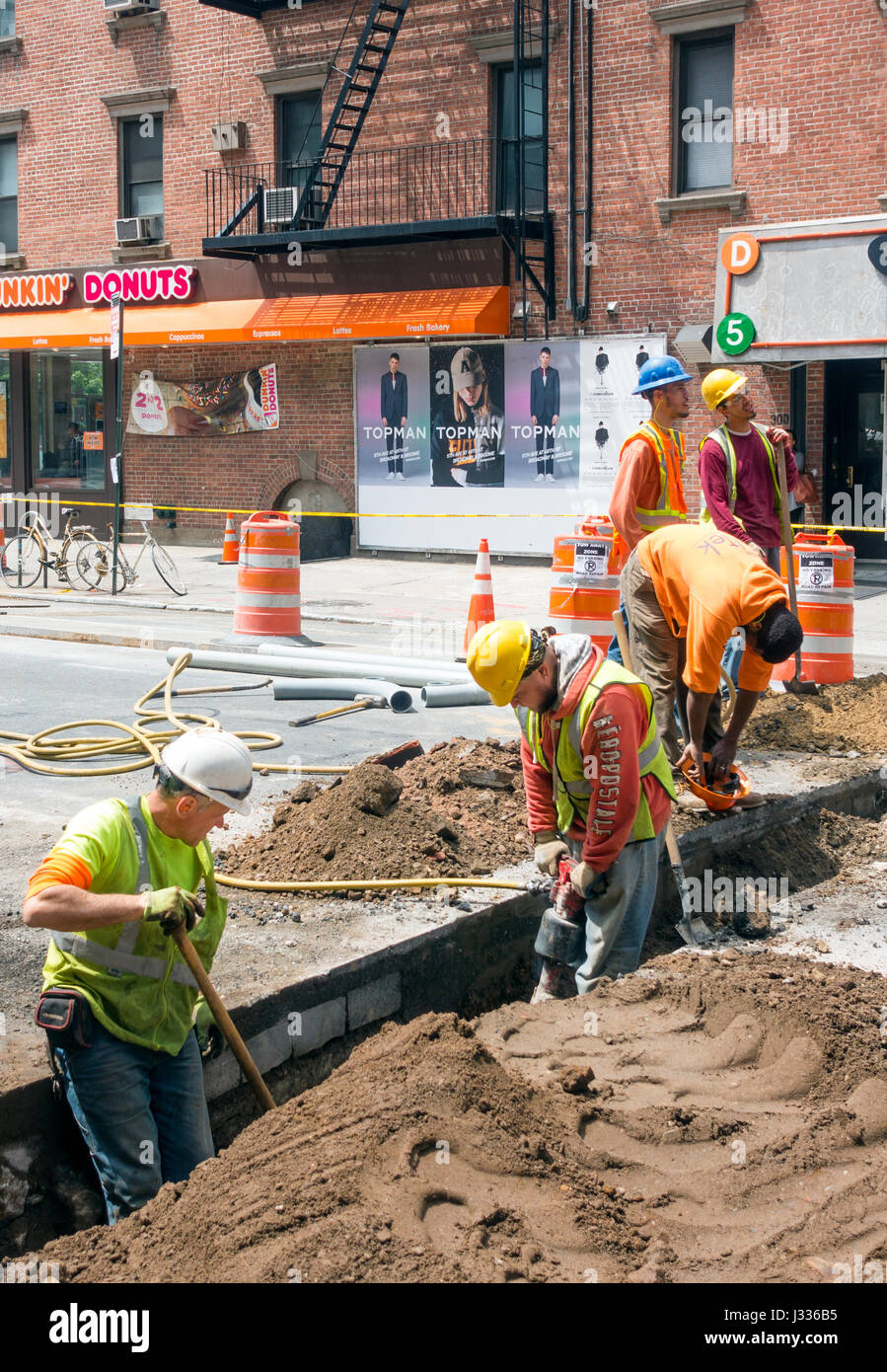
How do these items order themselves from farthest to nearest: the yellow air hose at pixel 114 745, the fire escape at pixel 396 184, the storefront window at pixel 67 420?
the storefront window at pixel 67 420 → the fire escape at pixel 396 184 → the yellow air hose at pixel 114 745

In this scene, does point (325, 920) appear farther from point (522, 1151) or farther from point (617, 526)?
point (617, 526)

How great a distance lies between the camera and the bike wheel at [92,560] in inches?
722

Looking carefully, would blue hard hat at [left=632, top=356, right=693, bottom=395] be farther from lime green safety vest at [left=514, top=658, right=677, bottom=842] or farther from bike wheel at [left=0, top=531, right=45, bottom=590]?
bike wheel at [left=0, top=531, right=45, bottom=590]

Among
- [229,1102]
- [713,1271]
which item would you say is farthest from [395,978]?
[713,1271]

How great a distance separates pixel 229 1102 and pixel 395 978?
89 centimetres

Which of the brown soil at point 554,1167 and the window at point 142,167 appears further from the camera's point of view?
the window at point 142,167

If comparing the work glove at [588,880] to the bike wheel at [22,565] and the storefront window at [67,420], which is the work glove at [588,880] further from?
the storefront window at [67,420]

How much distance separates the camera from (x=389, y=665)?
10969mm

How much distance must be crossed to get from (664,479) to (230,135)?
17798mm

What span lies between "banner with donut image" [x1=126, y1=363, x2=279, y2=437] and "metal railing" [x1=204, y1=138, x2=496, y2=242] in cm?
237

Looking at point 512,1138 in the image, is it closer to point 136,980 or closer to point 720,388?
point 136,980

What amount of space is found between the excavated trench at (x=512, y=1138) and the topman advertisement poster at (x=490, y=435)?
48.4ft

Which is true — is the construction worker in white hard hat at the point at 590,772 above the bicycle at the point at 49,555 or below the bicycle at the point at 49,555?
below

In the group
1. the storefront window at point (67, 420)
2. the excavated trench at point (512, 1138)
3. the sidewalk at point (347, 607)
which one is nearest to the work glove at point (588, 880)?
the excavated trench at point (512, 1138)
